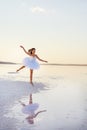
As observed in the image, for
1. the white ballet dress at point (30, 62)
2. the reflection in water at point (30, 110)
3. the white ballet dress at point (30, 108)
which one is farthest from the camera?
the white ballet dress at point (30, 62)

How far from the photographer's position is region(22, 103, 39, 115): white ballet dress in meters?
8.52

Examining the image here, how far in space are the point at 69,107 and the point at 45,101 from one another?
4.16 ft

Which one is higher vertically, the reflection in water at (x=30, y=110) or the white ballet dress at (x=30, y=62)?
the white ballet dress at (x=30, y=62)

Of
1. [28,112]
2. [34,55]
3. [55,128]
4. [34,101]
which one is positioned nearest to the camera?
[55,128]

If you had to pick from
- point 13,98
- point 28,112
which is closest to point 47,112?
point 28,112

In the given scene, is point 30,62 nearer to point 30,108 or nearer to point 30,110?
point 30,108

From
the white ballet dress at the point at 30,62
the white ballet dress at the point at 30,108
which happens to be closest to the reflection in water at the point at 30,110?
the white ballet dress at the point at 30,108

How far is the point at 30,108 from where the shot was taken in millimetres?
9133

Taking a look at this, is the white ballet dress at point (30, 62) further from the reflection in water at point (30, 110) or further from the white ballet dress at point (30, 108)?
the white ballet dress at point (30, 108)

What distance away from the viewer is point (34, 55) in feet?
53.9

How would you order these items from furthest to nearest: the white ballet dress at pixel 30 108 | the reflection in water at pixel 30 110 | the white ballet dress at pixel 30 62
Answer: the white ballet dress at pixel 30 62
the white ballet dress at pixel 30 108
the reflection in water at pixel 30 110

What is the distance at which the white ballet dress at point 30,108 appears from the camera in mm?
8523

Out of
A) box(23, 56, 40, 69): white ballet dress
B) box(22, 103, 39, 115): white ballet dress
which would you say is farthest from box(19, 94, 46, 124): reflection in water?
box(23, 56, 40, 69): white ballet dress

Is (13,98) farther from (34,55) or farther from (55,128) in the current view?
(34,55)
